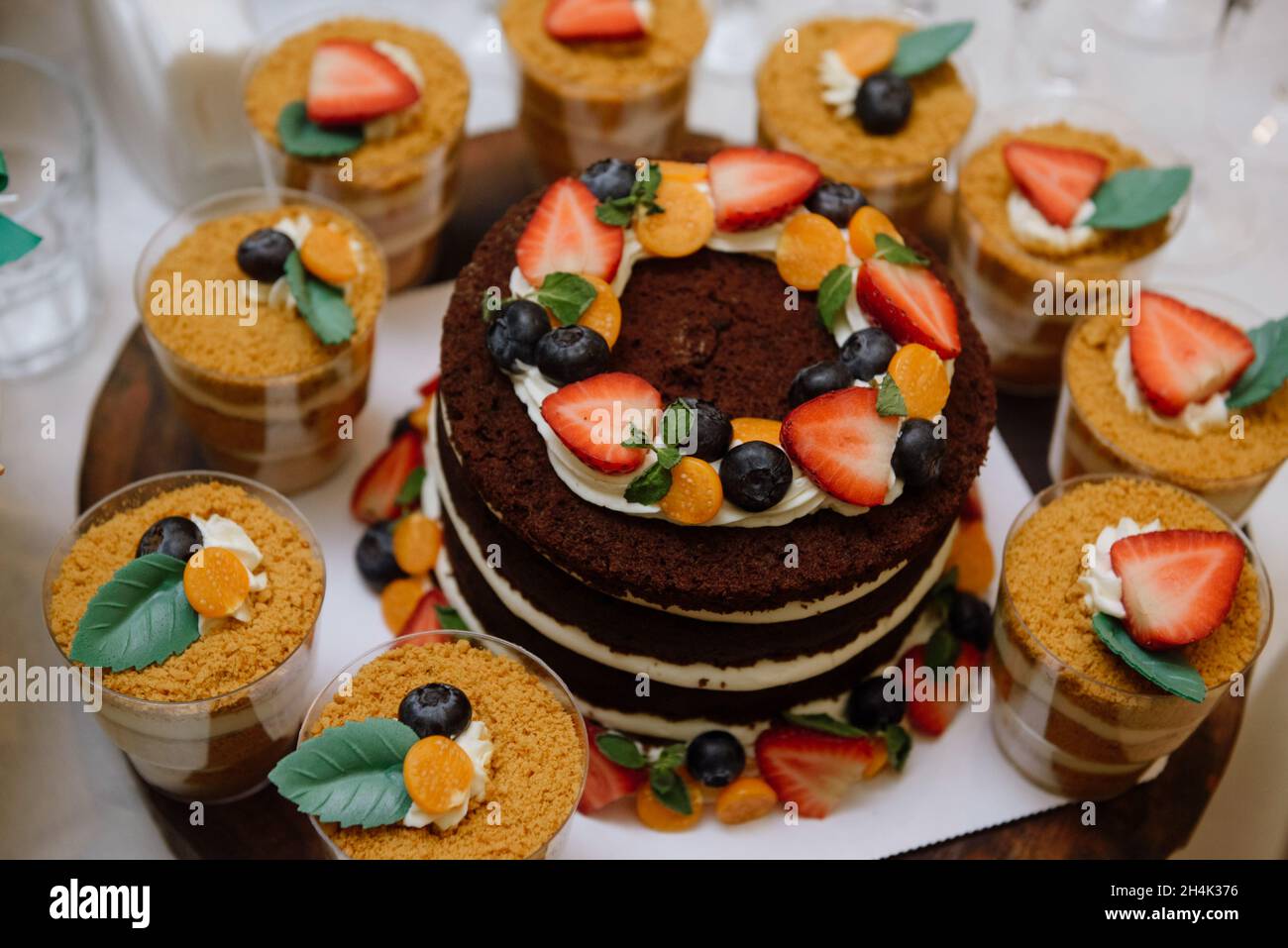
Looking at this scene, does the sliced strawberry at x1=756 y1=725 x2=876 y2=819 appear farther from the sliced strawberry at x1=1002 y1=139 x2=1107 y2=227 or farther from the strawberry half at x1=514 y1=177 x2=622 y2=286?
the sliced strawberry at x1=1002 y1=139 x2=1107 y2=227

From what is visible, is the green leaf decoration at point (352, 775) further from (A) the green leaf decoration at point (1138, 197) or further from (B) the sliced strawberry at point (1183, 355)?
(A) the green leaf decoration at point (1138, 197)

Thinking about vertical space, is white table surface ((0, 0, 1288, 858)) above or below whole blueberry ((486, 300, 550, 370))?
below

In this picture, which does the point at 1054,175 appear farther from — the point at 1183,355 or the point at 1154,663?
the point at 1154,663

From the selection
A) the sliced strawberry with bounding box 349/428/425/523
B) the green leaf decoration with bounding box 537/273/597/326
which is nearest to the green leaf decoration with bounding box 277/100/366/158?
the sliced strawberry with bounding box 349/428/425/523

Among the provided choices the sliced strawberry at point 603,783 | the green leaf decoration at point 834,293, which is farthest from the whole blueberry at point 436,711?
the green leaf decoration at point 834,293

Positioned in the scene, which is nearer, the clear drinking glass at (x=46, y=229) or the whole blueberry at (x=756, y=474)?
the whole blueberry at (x=756, y=474)
